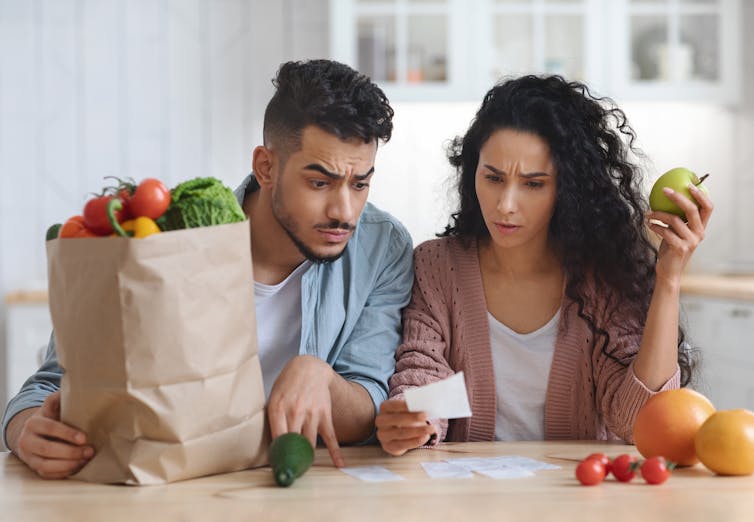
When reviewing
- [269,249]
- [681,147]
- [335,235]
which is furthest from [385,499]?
[681,147]

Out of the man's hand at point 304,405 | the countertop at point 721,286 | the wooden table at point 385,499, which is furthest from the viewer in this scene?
the countertop at point 721,286

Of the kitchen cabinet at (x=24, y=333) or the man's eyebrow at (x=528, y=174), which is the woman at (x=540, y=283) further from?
the kitchen cabinet at (x=24, y=333)

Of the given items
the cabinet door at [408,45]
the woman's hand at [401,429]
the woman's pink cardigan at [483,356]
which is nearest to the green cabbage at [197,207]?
the woman's hand at [401,429]

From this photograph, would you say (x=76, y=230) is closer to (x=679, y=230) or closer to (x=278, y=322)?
(x=278, y=322)

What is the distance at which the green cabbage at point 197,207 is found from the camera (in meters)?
1.10

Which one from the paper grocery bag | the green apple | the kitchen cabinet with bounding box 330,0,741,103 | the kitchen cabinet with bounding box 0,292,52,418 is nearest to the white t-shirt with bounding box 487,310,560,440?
the green apple

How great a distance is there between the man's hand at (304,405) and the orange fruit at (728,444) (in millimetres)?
484

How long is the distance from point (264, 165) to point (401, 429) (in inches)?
24.6

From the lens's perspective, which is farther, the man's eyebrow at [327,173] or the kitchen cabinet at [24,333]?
the kitchen cabinet at [24,333]

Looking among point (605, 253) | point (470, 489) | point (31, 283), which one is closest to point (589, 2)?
point (605, 253)

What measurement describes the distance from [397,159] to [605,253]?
7.86 ft

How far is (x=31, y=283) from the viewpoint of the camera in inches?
147

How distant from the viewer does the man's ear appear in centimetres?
166

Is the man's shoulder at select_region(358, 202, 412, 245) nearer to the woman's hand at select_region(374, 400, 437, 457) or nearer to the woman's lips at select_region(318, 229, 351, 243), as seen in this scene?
the woman's lips at select_region(318, 229, 351, 243)
